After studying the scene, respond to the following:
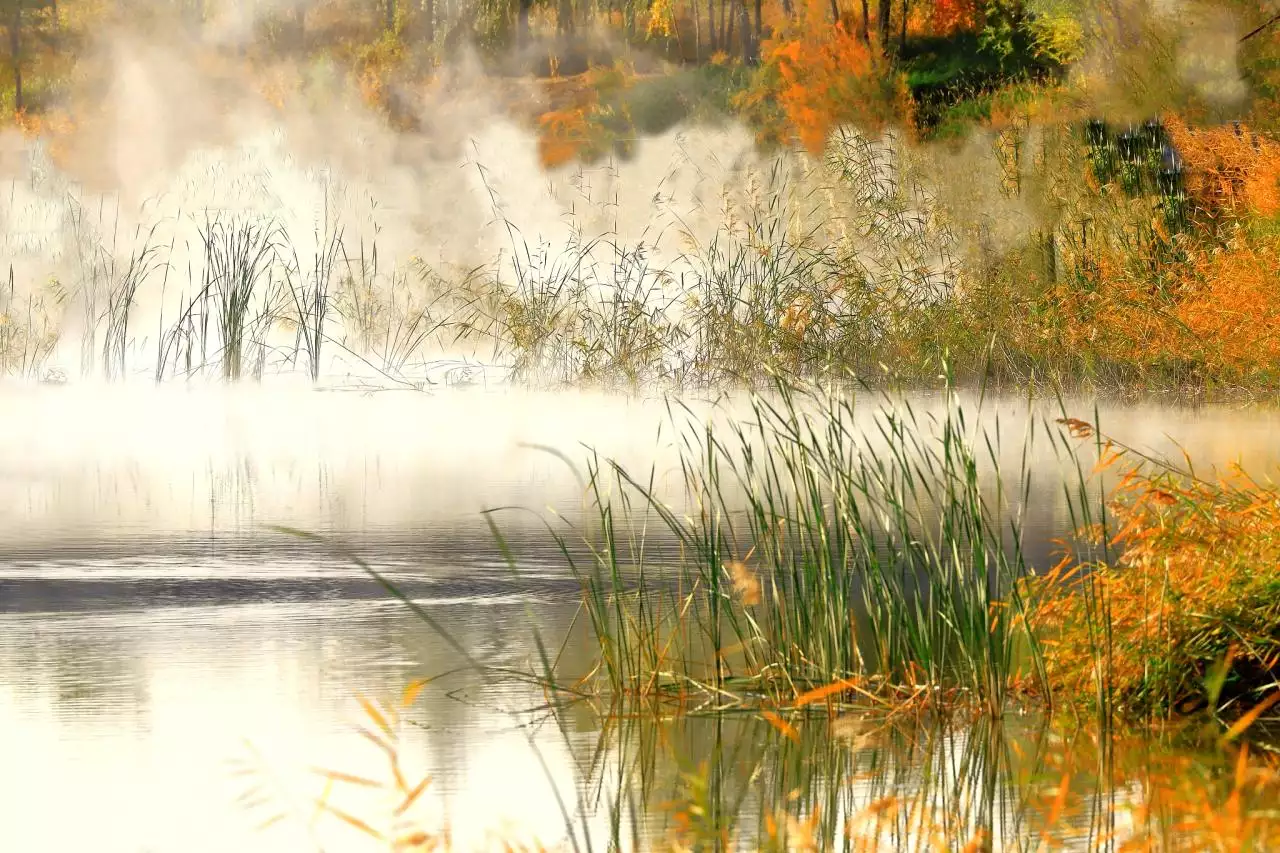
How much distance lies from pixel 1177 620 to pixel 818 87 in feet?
66.9

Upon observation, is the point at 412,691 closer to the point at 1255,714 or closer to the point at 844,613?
the point at 844,613

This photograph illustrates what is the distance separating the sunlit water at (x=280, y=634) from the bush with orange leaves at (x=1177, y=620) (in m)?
0.82

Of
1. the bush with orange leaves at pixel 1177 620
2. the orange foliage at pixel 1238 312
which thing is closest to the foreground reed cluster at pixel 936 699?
the bush with orange leaves at pixel 1177 620

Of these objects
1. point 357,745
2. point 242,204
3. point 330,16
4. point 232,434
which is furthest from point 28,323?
point 330,16

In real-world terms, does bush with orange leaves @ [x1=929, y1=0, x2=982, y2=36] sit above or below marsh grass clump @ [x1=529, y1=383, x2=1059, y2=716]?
above

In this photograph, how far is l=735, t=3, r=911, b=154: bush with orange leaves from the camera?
23.4 meters

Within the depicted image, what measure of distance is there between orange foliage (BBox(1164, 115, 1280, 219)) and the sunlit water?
2.02 meters

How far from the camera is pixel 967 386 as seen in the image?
13383 mm

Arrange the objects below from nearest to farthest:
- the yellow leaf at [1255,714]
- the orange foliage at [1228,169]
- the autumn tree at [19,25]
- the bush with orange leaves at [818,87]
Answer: the yellow leaf at [1255,714] < the orange foliage at [1228,169] < the bush with orange leaves at [818,87] < the autumn tree at [19,25]

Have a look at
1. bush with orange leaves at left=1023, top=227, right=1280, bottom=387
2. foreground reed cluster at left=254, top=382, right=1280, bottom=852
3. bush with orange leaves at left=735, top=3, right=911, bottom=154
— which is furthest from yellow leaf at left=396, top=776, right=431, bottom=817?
bush with orange leaves at left=735, top=3, right=911, bottom=154

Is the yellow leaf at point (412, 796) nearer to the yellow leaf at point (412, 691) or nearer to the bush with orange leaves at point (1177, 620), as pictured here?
the yellow leaf at point (412, 691)

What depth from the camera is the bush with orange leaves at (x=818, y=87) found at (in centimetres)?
2339

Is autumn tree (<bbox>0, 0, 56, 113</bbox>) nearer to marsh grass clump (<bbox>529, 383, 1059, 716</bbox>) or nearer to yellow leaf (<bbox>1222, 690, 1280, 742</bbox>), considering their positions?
marsh grass clump (<bbox>529, 383, 1059, 716</bbox>)

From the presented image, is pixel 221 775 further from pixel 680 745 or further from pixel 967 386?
pixel 967 386
